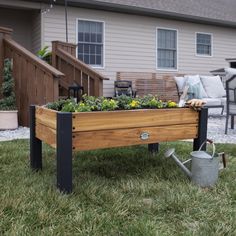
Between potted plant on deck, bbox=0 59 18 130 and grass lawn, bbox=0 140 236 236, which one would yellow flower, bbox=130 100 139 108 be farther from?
potted plant on deck, bbox=0 59 18 130

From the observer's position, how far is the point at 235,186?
10.1 feet

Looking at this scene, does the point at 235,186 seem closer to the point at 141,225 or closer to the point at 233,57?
the point at 141,225

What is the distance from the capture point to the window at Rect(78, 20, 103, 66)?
10695 mm

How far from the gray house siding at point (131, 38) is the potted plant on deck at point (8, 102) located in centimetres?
354

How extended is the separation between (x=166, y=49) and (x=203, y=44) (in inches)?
72.6

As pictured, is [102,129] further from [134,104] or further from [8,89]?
[8,89]

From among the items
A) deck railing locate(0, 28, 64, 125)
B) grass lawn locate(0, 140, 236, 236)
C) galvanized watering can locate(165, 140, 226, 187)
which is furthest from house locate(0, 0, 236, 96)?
A: galvanized watering can locate(165, 140, 226, 187)

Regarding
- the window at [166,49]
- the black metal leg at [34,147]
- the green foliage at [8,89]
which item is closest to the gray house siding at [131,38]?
the window at [166,49]

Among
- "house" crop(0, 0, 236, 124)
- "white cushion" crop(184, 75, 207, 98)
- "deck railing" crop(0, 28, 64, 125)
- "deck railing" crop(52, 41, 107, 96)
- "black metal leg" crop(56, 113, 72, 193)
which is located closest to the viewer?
"black metal leg" crop(56, 113, 72, 193)

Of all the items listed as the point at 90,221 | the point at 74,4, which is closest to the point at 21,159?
the point at 90,221

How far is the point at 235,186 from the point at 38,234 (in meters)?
1.72

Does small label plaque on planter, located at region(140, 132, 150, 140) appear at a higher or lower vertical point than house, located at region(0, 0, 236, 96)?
lower

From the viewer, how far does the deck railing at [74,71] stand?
6.99 meters

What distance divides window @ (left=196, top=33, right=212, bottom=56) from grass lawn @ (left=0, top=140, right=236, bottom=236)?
1018 cm
